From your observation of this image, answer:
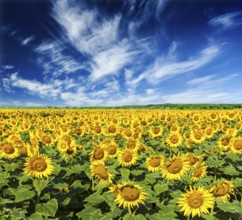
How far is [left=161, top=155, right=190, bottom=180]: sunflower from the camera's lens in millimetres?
5707

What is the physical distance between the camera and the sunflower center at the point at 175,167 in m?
5.70

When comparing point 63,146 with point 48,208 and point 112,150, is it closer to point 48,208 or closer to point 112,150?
point 112,150

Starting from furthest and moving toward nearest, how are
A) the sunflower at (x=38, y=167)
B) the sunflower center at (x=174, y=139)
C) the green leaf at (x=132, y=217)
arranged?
the sunflower center at (x=174, y=139), the sunflower at (x=38, y=167), the green leaf at (x=132, y=217)

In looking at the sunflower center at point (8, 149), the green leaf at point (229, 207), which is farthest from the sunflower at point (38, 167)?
the green leaf at point (229, 207)

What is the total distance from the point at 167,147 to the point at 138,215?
490cm

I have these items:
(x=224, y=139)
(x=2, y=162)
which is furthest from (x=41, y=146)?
(x=224, y=139)

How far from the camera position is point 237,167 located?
24.0ft

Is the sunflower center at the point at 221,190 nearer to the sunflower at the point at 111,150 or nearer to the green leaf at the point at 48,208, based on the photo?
the green leaf at the point at 48,208

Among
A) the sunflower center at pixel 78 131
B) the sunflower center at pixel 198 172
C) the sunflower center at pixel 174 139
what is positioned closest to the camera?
the sunflower center at pixel 198 172

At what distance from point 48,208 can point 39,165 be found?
761 mm

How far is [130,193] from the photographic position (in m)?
4.46

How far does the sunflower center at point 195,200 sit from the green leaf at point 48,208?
1.89 metres

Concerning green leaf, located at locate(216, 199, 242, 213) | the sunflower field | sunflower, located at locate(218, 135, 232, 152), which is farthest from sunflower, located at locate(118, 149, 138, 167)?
sunflower, located at locate(218, 135, 232, 152)

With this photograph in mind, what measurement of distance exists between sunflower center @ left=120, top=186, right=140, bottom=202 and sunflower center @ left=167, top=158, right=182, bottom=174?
4.39 ft
